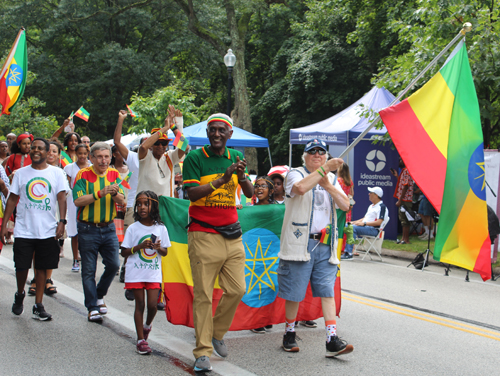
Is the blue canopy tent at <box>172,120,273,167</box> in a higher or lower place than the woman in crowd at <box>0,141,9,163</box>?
higher

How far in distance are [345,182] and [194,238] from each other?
17.8ft

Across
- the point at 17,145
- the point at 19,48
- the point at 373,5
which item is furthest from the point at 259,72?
the point at 17,145

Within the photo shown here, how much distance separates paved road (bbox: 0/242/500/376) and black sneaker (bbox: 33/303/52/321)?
3.3 inches

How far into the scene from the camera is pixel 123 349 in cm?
508

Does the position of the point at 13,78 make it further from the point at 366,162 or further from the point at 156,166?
the point at 366,162

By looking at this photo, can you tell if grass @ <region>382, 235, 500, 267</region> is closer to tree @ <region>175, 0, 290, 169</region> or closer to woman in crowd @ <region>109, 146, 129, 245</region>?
woman in crowd @ <region>109, 146, 129, 245</region>

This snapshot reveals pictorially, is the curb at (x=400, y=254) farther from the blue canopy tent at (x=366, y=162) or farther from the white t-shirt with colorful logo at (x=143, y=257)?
the white t-shirt with colorful logo at (x=143, y=257)

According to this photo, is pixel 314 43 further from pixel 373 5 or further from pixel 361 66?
pixel 373 5

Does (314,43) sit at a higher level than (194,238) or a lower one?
higher

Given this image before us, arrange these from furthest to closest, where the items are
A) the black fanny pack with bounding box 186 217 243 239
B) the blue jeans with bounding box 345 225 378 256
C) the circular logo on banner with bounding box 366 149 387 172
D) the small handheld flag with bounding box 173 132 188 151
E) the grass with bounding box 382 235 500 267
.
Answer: the circular logo on banner with bounding box 366 149 387 172 → the grass with bounding box 382 235 500 267 → the blue jeans with bounding box 345 225 378 256 → the small handheld flag with bounding box 173 132 188 151 → the black fanny pack with bounding box 186 217 243 239

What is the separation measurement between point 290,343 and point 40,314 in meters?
2.75

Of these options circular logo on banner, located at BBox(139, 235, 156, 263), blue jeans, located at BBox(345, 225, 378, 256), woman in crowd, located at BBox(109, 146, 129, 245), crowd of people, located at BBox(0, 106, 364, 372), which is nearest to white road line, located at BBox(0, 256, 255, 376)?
crowd of people, located at BBox(0, 106, 364, 372)

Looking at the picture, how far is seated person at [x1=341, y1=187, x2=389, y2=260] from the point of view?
11.6 m

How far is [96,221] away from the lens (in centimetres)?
619
